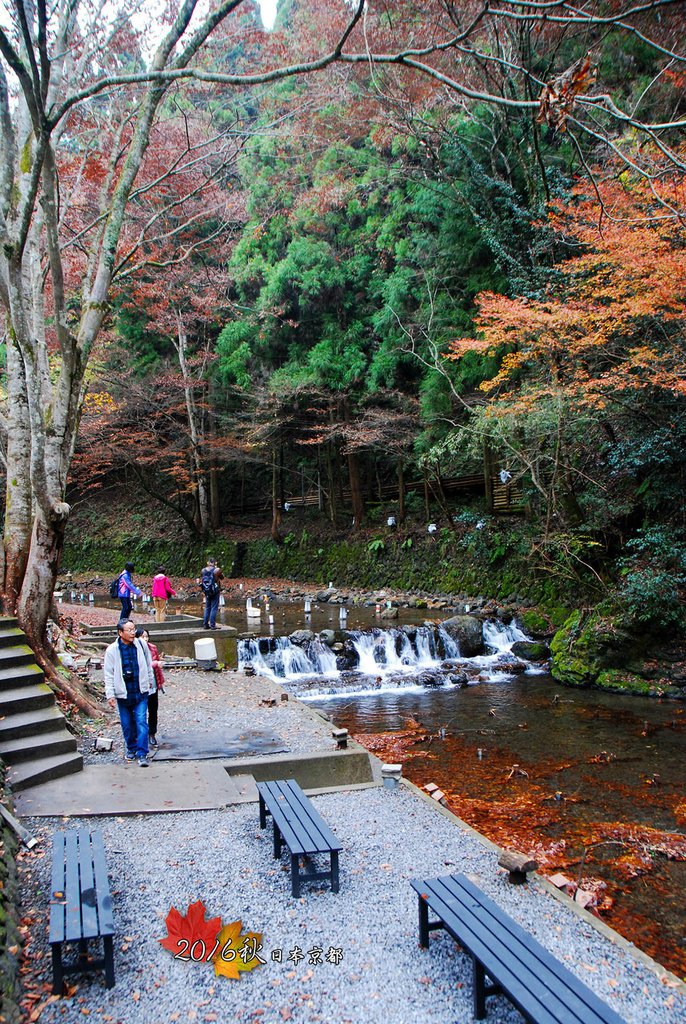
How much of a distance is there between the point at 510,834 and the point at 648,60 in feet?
57.1

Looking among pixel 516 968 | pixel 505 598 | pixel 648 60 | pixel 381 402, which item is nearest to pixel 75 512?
pixel 381 402

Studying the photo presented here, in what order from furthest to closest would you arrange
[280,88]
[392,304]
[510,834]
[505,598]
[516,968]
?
[280,88] → [392,304] → [505,598] → [510,834] → [516,968]

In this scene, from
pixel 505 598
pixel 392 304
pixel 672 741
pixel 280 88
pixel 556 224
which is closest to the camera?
pixel 672 741

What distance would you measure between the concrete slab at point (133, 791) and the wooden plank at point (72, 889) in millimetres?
1111

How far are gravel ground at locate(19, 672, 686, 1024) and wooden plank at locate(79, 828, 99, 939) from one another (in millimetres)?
307

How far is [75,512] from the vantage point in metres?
32.3

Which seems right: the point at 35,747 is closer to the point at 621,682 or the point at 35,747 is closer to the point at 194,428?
the point at 621,682

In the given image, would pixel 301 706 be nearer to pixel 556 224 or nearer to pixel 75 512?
pixel 556 224

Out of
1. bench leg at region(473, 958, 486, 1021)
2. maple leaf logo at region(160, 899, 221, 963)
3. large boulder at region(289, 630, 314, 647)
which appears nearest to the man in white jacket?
maple leaf logo at region(160, 899, 221, 963)

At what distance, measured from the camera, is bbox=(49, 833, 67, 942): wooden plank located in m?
3.14

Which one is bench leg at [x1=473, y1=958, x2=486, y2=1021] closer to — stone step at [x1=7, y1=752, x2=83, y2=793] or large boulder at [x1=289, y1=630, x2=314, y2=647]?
stone step at [x1=7, y1=752, x2=83, y2=793]

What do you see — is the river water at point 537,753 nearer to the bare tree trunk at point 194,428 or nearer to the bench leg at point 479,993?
the bench leg at point 479,993

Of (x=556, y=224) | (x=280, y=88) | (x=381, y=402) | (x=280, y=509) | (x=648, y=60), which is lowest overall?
(x=280, y=509)

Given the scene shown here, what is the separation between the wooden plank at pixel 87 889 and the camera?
3.14 m
